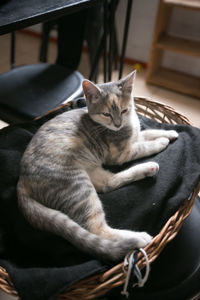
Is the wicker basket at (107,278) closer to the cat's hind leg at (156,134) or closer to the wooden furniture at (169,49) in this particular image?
the cat's hind leg at (156,134)

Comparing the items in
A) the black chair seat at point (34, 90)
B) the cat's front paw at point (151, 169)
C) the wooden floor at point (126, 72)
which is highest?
the black chair seat at point (34, 90)

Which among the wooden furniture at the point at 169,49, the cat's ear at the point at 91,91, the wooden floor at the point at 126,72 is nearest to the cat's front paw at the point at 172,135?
the cat's ear at the point at 91,91

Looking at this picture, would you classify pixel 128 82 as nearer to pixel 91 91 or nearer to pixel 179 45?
pixel 91 91

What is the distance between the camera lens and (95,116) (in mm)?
1169

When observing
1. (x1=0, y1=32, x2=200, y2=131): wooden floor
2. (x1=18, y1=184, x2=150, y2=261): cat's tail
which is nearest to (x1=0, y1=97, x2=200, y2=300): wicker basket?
(x1=18, y1=184, x2=150, y2=261): cat's tail

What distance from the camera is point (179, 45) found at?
2396mm

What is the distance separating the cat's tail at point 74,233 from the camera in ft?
2.54

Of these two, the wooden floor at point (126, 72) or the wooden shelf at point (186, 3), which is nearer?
the wooden shelf at point (186, 3)

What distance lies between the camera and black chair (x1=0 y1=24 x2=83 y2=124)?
1287 mm

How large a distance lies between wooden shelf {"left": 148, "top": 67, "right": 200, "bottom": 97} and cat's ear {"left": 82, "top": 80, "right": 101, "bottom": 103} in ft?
5.44

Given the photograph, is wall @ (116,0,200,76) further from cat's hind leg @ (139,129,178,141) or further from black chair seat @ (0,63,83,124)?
cat's hind leg @ (139,129,178,141)

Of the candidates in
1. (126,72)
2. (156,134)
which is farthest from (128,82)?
(126,72)

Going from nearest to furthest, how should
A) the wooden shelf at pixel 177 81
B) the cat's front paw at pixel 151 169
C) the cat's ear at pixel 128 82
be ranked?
the cat's front paw at pixel 151 169 < the cat's ear at pixel 128 82 < the wooden shelf at pixel 177 81

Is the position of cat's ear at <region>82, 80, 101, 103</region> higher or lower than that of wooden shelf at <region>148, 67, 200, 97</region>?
higher
